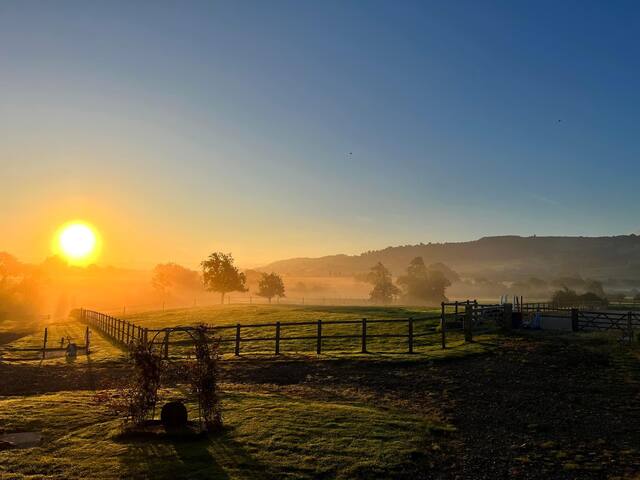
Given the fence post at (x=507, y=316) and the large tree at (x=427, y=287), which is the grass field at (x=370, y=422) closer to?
the fence post at (x=507, y=316)

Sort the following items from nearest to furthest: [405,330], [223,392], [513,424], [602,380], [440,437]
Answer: [440,437] < [513,424] < [223,392] < [602,380] < [405,330]

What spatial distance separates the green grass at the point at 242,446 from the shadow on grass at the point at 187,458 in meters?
0.02

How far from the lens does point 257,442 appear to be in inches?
402

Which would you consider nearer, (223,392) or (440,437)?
(440,437)

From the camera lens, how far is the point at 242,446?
32.7ft

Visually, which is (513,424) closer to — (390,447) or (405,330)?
(390,447)

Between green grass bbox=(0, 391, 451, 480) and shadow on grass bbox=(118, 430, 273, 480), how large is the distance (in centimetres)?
2

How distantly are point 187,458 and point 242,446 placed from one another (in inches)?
48.3

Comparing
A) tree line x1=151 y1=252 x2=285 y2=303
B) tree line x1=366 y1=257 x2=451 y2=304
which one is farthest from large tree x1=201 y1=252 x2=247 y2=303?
tree line x1=366 y1=257 x2=451 y2=304

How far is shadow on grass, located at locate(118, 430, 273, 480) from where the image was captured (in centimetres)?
845

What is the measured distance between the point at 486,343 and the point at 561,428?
44.4 feet

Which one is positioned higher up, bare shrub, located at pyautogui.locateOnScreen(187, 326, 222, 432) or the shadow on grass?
bare shrub, located at pyautogui.locateOnScreen(187, 326, 222, 432)

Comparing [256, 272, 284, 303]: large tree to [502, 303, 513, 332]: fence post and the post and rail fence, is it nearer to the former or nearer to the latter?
the post and rail fence

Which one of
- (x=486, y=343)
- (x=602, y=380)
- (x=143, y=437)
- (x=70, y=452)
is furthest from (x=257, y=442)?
(x=486, y=343)
